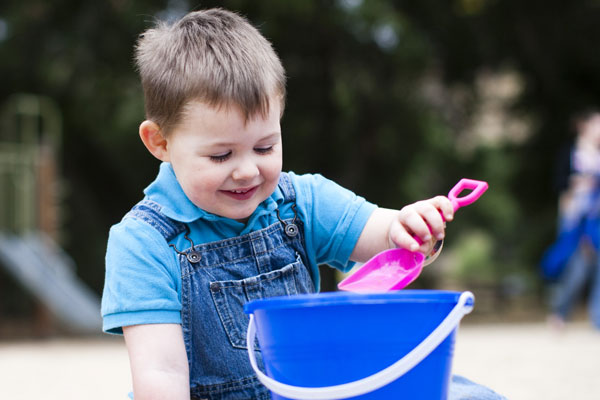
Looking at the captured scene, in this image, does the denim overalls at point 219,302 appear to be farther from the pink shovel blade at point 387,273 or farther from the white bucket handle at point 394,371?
the white bucket handle at point 394,371

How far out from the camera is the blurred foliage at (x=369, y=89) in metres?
9.06

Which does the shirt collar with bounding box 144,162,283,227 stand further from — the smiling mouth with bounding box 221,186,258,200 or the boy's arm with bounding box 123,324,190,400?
the boy's arm with bounding box 123,324,190,400

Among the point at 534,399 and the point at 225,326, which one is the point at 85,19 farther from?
the point at 225,326

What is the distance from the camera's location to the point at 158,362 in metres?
1.57

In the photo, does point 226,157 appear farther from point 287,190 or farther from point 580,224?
point 580,224

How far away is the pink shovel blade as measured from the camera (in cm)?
156

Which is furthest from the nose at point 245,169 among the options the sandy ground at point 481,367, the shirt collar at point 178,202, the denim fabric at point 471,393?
→ the sandy ground at point 481,367

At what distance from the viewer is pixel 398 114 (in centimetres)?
1034

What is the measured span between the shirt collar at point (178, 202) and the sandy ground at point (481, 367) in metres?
2.38

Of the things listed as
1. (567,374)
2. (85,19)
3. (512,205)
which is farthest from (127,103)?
(512,205)

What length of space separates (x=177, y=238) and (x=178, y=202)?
0.08 metres

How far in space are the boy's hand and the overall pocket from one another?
29cm

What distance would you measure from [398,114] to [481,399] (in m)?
8.87

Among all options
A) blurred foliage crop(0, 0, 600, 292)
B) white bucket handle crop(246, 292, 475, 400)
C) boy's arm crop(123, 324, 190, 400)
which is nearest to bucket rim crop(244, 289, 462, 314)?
Answer: white bucket handle crop(246, 292, 475, 400)
